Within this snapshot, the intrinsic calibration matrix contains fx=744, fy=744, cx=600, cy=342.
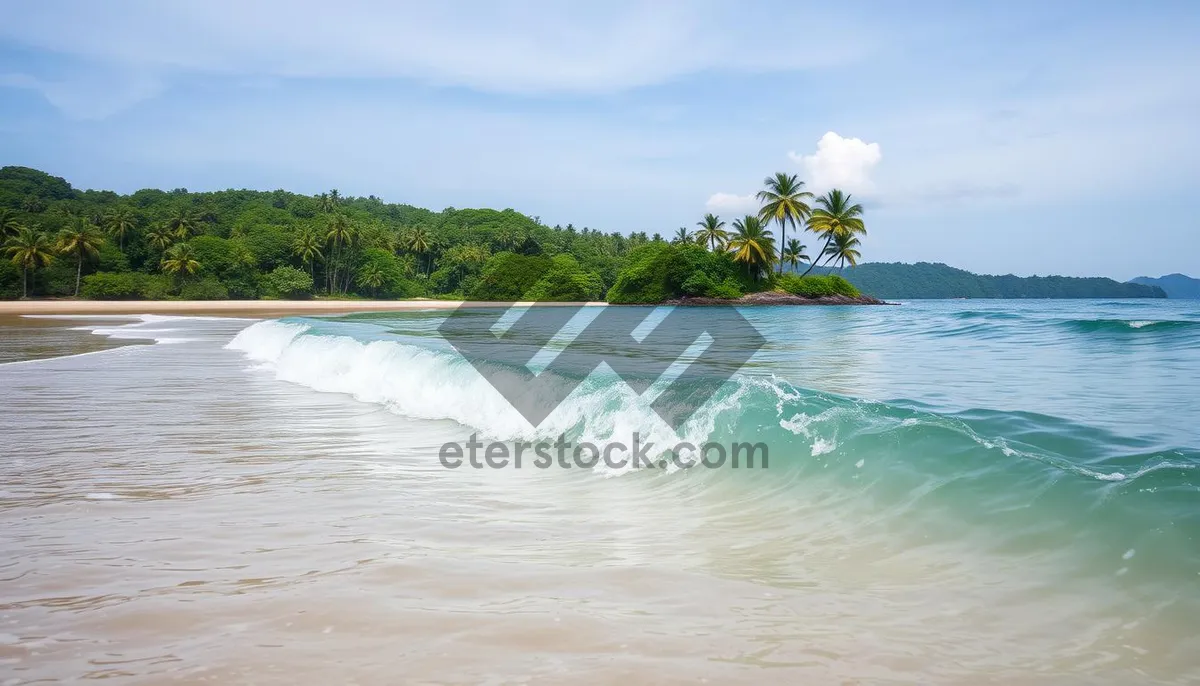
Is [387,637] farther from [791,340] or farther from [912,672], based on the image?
[791,340]

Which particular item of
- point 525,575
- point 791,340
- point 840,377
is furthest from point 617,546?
point 791,340

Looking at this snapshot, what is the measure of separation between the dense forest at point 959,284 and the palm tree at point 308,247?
102m

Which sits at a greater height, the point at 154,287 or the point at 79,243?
the point at 79,243

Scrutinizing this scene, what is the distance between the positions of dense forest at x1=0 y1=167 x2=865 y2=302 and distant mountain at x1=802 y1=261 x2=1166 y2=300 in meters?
72.8

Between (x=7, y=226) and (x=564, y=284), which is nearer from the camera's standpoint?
(x=7, y=226)

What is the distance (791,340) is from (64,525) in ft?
64.2

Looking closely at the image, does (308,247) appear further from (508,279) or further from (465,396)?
(465,396)

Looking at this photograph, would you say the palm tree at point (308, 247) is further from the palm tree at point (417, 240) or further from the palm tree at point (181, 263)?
the palm tree at point (417, 240)

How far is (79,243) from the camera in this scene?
237 ft

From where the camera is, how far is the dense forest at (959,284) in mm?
134625

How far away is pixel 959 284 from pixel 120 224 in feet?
501

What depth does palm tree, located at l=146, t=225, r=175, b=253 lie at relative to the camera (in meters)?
82.6

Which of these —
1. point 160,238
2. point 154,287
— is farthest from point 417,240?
point 154,287

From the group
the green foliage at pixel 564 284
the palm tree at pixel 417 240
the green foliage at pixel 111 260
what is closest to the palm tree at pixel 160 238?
→ the green foliage at pixel 111 260
